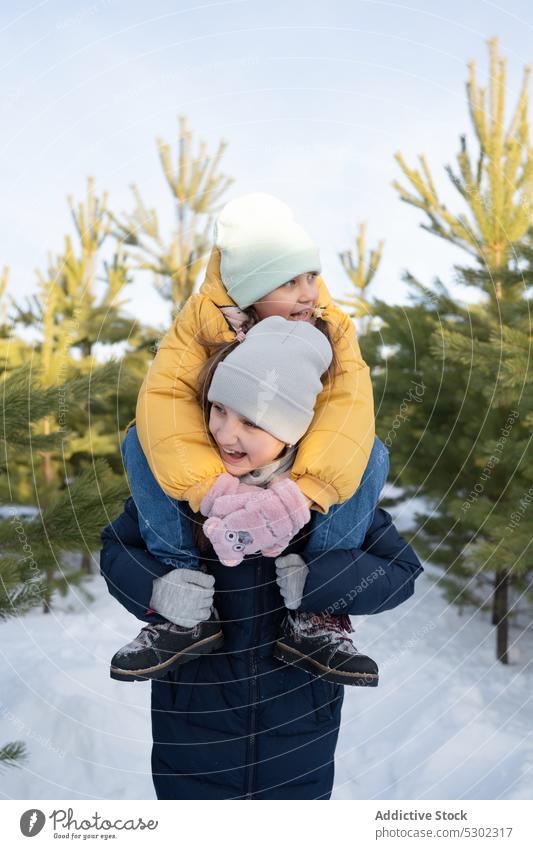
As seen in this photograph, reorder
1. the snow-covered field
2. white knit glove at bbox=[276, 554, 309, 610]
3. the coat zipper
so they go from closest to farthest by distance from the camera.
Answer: white knit glove at bbox=[276, 554, 309, 610], the coat zipper, the snow-covered field

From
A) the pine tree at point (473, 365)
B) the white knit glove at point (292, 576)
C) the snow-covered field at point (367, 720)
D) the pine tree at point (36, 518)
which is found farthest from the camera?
the pine tree at point (473, 365)

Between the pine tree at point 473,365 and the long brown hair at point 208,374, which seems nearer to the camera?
the long brown hair at point 208,374

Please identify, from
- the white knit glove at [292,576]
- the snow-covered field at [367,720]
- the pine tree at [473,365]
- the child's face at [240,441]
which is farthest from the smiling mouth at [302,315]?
the snow-covered field at [367,720]

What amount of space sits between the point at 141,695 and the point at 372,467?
3641 millimetres

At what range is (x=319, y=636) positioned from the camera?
1465 mm

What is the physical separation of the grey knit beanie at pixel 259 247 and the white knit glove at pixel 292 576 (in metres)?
0.51

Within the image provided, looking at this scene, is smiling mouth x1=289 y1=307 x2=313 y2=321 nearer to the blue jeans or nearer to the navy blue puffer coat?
the blue jeans

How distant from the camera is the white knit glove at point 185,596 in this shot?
1398mm

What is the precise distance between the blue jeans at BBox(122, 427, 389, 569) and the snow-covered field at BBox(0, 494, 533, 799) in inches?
101

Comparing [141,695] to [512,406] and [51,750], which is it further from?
[512,406]

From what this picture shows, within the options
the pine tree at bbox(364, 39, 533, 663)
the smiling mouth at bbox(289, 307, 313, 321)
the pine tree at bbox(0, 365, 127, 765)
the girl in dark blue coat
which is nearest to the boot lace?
the girl in dark blue coat

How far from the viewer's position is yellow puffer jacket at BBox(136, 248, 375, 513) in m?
1.31

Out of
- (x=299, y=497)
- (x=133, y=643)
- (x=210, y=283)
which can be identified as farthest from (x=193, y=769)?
(x=210, y=283)

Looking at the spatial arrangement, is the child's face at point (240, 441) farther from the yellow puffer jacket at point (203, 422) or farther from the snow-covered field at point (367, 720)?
the snow-covered field at point (367, 720)
